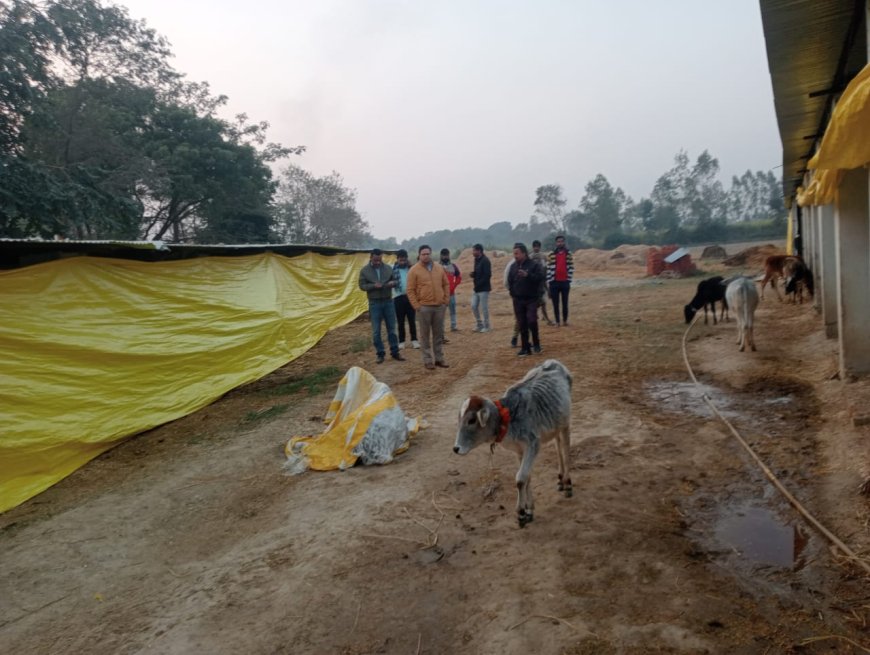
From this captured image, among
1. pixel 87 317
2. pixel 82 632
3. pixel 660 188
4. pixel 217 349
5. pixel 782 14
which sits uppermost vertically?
pixel 660 188

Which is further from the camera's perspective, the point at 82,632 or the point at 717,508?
the point at 717,508

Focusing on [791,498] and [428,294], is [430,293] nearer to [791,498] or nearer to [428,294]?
[428,294]

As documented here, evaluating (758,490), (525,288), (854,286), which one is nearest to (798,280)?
(854,286)

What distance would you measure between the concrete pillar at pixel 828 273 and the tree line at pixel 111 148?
16738mm

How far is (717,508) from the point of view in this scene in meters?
4.13

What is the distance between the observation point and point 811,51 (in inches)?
233

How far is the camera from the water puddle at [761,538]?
11.2ft

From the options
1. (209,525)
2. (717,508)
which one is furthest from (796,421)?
(209,525)

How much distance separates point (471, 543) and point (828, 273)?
8.71m

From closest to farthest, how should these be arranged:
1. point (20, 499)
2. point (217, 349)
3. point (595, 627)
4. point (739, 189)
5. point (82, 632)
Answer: point (595, 627) → point (82, 632) → point (20, 499) → point (217, 349) → point (739, 189)

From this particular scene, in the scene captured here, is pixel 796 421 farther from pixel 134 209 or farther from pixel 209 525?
pixel 134 209

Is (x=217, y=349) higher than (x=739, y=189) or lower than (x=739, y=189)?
lower

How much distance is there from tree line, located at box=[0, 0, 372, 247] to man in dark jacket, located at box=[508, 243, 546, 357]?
460 inches

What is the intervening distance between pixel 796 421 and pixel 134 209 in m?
17.2
